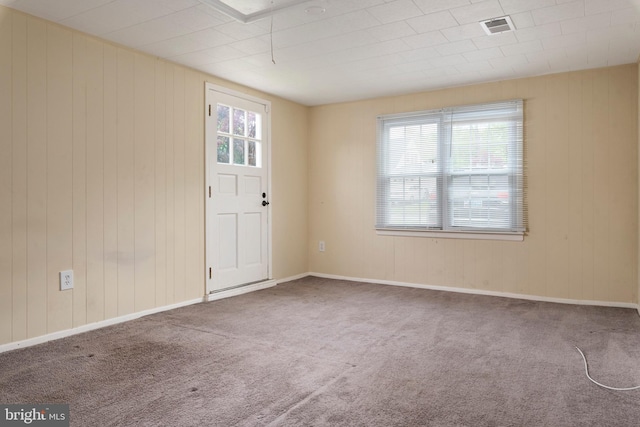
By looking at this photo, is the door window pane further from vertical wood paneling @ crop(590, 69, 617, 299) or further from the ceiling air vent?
vertical wood paneling @ crop(590, 69, 617, 299)

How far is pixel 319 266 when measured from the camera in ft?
18.8

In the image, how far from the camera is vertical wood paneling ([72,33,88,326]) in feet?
10.5

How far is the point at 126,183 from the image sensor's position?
3535mm

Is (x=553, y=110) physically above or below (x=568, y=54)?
below

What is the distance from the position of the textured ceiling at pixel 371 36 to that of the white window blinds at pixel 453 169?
49cm

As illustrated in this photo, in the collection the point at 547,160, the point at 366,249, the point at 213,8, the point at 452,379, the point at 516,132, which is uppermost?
the point at 213,8

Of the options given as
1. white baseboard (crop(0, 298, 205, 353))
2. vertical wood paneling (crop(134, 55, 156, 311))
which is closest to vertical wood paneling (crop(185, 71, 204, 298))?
white baseboard (crop(0, 298, 205, 353))

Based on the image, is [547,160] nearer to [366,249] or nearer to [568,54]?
[568,54]

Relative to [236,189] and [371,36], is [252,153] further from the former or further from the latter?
[371,36]

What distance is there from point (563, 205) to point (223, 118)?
352cm

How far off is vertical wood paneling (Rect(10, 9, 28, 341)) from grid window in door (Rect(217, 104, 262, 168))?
1.80m

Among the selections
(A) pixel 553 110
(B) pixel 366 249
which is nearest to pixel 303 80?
(B) pixel 366 249

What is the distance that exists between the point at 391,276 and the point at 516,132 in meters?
2.11

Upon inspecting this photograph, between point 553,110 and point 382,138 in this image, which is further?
point 382,138
